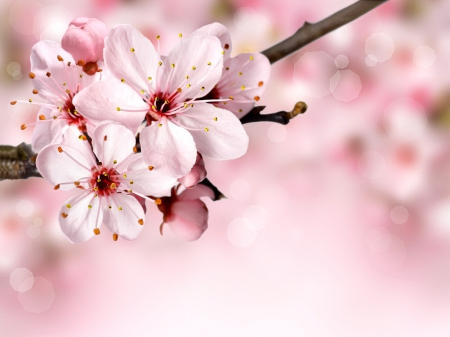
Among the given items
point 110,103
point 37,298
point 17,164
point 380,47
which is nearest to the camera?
point 110,103

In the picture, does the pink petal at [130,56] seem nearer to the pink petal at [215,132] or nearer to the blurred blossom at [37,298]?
the pink petal at [215,132]

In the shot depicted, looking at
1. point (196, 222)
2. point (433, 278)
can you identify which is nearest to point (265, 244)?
point (433, 278)

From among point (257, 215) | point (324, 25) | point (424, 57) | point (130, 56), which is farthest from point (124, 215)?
point (424, 57)

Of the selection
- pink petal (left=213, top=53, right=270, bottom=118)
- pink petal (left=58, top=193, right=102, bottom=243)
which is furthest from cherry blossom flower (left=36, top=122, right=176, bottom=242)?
pink petal (left=213, top=53, right=270, bottom=118)

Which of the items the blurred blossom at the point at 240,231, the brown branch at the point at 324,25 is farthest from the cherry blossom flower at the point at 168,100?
the blurred blossom at the point at 240,231

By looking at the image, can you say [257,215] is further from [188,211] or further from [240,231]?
[188,211]

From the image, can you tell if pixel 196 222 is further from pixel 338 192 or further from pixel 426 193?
pixel 426 193
